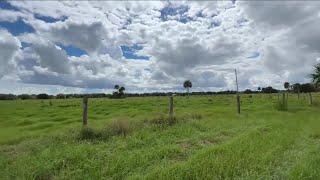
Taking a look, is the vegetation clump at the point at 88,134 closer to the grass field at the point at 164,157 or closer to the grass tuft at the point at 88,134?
the grass tuft at the point at 88,134

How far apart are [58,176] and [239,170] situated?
4348mm

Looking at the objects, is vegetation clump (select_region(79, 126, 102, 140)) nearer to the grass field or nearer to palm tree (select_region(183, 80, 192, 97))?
the grass field

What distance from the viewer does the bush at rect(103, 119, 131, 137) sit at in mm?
14477

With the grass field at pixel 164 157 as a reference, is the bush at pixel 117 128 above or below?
above

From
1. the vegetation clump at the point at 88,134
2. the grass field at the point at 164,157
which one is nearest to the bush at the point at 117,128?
the grass field at the point at 164,157

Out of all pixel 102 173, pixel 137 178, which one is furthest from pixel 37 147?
pixel 137 178

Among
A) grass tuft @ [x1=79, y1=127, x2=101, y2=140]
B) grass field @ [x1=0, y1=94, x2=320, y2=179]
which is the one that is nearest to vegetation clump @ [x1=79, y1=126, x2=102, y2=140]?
grass tuft @ [x1=79, y1=127, x2=101, y2=140]

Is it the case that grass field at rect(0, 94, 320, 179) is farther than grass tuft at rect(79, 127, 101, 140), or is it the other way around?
grass tuft at rect(79, 127, 101, 140)

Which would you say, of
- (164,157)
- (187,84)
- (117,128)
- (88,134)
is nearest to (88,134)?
(88,134)

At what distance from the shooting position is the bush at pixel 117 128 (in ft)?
47.5

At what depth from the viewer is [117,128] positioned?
48.7 ft

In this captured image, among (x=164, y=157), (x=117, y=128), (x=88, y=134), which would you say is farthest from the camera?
(x=117, y=128)

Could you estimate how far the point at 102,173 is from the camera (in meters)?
8.79

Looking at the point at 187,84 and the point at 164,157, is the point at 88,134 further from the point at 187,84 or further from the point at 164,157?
the point at 187,84
